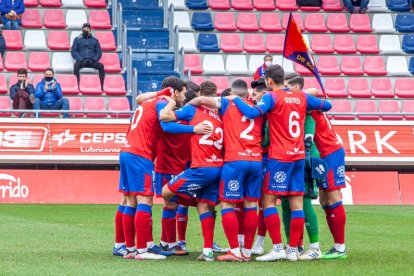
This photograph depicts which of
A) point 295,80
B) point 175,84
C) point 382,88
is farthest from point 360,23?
point 175,84

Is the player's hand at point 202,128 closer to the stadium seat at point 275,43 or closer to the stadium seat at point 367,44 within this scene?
the stadium seat at point 275,43

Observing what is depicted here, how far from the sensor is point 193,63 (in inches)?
1147

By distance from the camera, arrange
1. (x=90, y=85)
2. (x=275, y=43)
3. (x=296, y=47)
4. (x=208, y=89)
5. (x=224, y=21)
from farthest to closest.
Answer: (x=224, y=21), (x=275, y=43), (x=90, y=85), (x=296, y=47), (x=208, y=89)

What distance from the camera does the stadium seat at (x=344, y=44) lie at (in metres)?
30.5

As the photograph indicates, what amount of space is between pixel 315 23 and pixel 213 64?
3.73 meters

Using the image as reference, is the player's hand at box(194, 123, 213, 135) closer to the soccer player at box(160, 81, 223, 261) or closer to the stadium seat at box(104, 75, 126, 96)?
the soccer player at box(160, 81, 223, 261)

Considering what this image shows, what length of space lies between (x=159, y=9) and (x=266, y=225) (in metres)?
18.2

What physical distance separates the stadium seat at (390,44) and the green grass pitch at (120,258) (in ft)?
33.2

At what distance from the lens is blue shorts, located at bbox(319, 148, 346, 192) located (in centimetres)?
1300

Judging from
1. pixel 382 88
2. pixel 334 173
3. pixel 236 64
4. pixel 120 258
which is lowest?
pixel 120 258

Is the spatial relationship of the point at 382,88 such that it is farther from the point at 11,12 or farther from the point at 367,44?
the point at 11,12

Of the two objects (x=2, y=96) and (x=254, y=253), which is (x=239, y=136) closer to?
(x=254, y=253)

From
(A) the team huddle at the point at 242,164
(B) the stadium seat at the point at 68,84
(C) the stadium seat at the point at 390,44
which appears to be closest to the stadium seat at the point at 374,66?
(C) the stadium seat at the point at 390,44

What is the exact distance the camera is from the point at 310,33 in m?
30.8
